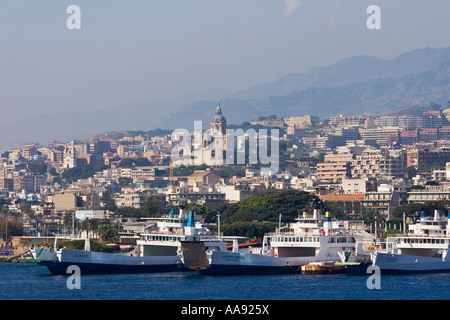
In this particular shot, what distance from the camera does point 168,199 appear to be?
130625 mm

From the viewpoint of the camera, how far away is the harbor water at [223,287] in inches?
1959

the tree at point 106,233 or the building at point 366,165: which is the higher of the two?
the building at point 366,165

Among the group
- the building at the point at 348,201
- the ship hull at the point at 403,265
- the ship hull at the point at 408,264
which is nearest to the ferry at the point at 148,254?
the ship hull at the point at 403,265

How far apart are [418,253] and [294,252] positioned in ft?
21.4

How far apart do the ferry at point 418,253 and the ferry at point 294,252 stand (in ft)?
6.99

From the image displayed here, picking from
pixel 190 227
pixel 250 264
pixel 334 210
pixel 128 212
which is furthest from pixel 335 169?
pixel 250 264

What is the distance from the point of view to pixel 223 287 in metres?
53.8

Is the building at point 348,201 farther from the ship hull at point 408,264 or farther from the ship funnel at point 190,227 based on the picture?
the ship hull at point 408,264

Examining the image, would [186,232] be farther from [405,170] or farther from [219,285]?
[405,170]

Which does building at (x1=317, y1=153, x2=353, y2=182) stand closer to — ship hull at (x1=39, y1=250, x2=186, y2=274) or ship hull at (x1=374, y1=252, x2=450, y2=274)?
ship hull at (x1=39, y1=250, x2=186, y2=274)

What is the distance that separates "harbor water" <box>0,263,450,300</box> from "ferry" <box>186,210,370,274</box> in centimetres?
118
